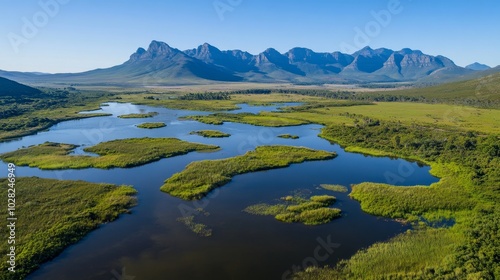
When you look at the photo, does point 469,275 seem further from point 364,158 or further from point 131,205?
point 364,158

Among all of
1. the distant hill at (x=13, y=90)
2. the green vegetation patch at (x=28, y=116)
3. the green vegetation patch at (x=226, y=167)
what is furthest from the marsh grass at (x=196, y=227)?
the distant hill at (x=13, y=90)

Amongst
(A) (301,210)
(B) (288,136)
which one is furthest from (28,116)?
(A) (301,210)

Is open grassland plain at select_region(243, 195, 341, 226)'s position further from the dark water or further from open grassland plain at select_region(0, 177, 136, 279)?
open grassland plain at select_region(0, 177, 136, 279)

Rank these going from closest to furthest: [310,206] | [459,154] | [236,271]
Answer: [236,271] < [310,206] < [459,154]

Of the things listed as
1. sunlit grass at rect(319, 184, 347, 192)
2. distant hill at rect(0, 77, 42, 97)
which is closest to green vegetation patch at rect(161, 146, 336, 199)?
sunlit grass at rect(319, 184, 347, 192)

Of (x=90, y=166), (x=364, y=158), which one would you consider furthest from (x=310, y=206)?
(x=90, y=166)

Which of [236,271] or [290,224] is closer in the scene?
[236,271]

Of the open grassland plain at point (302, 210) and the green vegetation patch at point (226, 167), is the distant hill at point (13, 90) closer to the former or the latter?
the green vegetation patch at point (226, 167)
